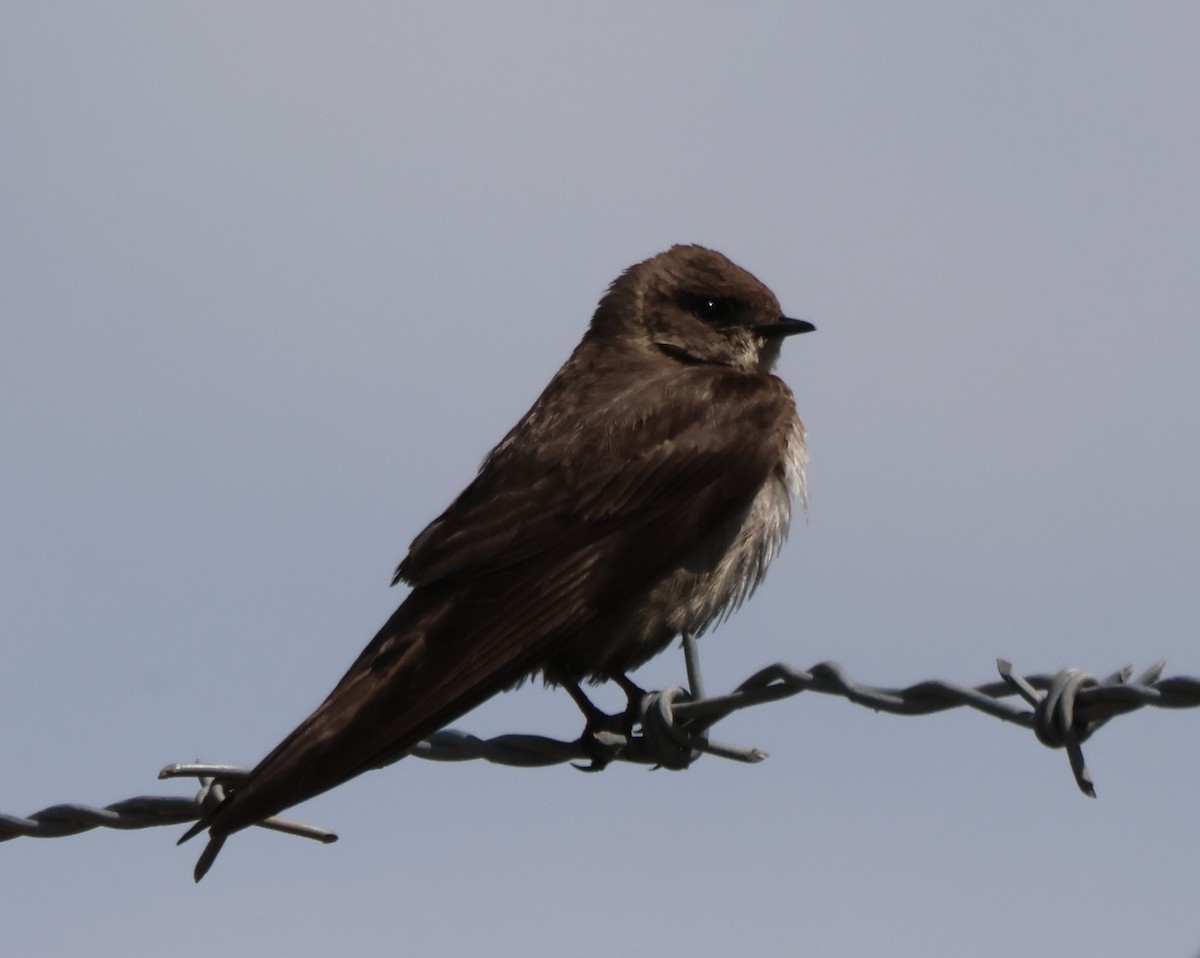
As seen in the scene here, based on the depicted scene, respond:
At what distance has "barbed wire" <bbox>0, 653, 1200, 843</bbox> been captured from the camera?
3.84 m

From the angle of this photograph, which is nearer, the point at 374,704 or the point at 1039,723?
the point at 1039,723

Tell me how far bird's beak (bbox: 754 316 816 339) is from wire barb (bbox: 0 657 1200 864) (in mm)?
2395

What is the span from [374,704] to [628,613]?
123 centimetres

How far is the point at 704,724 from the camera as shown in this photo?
5.25 m

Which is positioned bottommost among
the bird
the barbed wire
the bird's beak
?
the barbed wire

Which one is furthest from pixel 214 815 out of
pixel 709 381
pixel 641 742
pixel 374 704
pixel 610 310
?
pixel 610 310

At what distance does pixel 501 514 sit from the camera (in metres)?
6.74

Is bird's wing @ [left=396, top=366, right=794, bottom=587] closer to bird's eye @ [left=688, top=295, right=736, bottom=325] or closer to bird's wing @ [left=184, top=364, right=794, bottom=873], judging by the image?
bird's wing @ [left=184, top=364, right=794, bottom=873]

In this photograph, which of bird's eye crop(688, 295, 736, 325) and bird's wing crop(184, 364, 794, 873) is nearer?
bird's wing crop(184, 364, 794, 873)

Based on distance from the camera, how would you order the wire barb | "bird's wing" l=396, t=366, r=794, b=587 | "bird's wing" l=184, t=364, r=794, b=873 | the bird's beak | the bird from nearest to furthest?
the wire barb, "bird's wing" l=184, t=364, r=794, b=873, the bird, "bird's wing" l=396, t=366, r=794, b=587, the bird's beak

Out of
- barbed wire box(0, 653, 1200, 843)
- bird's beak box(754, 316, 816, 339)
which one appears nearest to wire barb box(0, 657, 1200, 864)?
barbed wire box(0, 653, 1200, 843)

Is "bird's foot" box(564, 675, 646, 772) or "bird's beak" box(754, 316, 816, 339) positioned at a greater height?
"bird's beak" box(754, 316, 816, 339)

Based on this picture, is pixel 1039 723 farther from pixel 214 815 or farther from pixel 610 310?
pixel 610 310

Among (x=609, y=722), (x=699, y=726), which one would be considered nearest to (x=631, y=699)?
(x=609, y=722)
